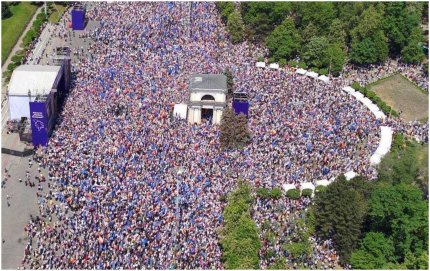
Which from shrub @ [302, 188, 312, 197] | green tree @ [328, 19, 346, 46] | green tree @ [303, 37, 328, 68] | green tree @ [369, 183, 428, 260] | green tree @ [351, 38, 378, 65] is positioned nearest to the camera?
green tree @ [369, 183, 428, 260]

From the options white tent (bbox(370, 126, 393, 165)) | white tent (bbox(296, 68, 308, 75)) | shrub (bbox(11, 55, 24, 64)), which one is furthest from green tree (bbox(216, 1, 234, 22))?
white tent (bbox(370, 126, 393, 165))

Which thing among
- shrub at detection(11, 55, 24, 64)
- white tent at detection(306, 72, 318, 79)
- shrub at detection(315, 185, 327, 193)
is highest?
shrub at detection(11, 55, 24, 64)

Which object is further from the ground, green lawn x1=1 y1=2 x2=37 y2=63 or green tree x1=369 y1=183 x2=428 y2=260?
green lawn x1=1 y1=2 x2=37 y2=63

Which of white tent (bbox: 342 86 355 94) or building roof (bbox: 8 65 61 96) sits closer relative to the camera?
building roof (bbox: 8 65 61 96)

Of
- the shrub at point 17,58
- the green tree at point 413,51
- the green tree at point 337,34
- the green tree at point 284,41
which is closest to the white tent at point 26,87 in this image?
the shrub at point 17,58

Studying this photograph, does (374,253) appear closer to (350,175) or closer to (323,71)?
(350,175)

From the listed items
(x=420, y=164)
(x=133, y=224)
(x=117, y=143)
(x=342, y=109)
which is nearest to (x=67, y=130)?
(x=117, y=143)

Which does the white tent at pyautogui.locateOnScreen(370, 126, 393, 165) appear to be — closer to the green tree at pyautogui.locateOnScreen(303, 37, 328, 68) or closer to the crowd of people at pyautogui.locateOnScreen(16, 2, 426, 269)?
the crowd of people at pyautogui.locateOnScreen(16, 2, 426, 269)

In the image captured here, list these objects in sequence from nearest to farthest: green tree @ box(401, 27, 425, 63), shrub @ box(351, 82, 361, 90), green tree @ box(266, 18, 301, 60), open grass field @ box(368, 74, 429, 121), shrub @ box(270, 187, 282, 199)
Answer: shrub @ box(270, 187, 282, 199)
open grass field @ box(368, 74, 429, 121)
shrub @ box(351, 82, 361, 90)
green tree @ box(266, 18, 301, 60)
green tree @ box(401, 27, 425, 63)
